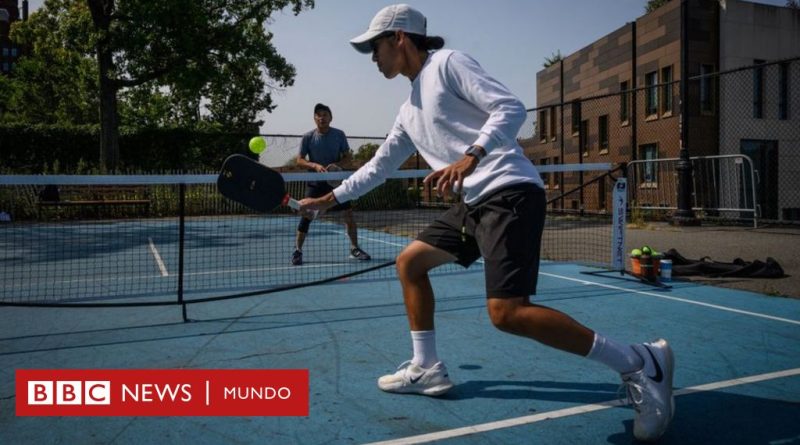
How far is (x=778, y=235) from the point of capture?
11602 mm

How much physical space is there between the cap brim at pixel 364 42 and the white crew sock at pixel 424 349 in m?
1.60

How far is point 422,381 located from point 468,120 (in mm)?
1438

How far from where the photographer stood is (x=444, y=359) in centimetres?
394

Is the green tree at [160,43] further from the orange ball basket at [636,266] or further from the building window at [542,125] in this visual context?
the orange ball basket at [636,266]

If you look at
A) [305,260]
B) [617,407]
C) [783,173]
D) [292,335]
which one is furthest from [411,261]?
[783,173]

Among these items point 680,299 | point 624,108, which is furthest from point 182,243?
point 624,108

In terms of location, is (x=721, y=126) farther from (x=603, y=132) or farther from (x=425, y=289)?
(x=425, y=289)

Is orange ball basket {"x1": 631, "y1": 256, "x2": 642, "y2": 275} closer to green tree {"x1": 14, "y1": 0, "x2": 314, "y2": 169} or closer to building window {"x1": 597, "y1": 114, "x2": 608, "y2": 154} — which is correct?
building window {"x1": 597, "y1": 114, "x2": 608, "y2": 154}

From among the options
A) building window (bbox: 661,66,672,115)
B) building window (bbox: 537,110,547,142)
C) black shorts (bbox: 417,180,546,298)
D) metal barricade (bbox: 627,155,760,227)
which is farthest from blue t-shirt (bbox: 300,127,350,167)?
building window (bbox: 537,110,547,142)

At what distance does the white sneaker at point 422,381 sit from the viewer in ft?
10.6

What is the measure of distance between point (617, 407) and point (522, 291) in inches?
38.9

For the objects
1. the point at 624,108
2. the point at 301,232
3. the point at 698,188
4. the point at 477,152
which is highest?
the point at 624,108

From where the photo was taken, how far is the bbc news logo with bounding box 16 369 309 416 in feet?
10.1

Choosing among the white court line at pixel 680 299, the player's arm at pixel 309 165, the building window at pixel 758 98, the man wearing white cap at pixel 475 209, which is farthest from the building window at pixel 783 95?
the man wearing white cap at pixel 475 209
